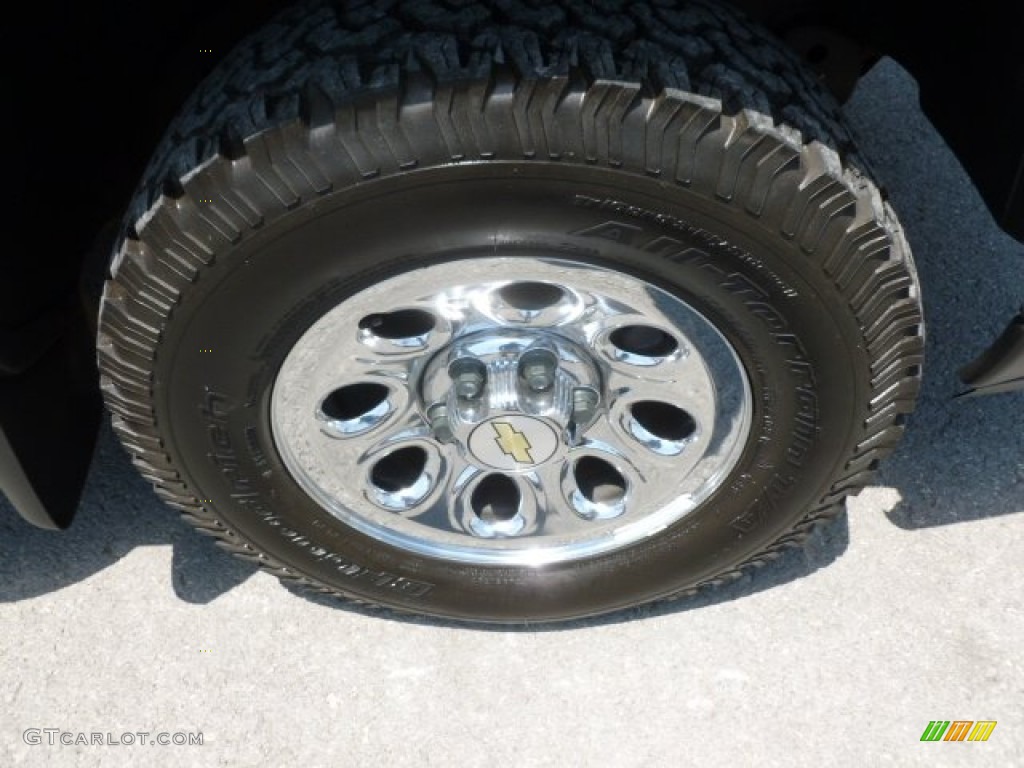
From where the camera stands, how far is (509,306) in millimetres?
1775

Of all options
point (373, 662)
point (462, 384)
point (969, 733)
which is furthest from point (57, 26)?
point (969, 733)

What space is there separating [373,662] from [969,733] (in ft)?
3.98

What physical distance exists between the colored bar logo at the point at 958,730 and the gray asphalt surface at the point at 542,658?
0.05ft

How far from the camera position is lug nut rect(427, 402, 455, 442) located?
6.34 feet

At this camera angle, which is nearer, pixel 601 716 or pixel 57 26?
pixel 57 26

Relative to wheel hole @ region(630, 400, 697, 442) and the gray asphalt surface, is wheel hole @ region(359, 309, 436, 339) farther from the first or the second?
the gray asphalt surface

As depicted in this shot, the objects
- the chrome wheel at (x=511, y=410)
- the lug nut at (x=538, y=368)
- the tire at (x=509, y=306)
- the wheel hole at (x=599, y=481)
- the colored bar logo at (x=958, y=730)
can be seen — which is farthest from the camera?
the wheel hole at (x=599, y=481)

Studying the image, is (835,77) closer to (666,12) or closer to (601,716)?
(666,12)

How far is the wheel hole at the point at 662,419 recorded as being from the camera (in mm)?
2092

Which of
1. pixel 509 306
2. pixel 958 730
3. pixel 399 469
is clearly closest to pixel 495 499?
pixel 399 469

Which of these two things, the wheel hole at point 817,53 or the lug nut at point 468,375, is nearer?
→ the lug nut at point 468,375

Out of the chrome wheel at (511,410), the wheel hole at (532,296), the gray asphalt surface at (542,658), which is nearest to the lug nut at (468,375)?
the chrome wheel at (511,410)

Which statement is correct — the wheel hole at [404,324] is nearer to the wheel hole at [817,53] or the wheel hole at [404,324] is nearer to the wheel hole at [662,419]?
the wheel hole at [662,419]

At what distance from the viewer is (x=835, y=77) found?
95.7 inches
